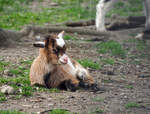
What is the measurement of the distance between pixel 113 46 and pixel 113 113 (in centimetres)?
510

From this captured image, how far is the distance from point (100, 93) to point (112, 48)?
3937 mm

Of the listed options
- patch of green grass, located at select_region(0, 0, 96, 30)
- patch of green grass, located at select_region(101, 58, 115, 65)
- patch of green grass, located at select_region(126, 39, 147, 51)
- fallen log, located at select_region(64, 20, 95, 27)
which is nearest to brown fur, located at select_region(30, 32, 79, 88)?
patch of green grass, located at select_region(101, 58, 115, 65)

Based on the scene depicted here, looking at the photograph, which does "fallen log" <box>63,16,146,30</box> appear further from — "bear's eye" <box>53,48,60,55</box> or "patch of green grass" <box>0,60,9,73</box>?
"bear's eye" <box>53,48,60,55</box>

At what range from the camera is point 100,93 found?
5.98 meters

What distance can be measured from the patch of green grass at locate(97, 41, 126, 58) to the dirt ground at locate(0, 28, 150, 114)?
244 millimetres

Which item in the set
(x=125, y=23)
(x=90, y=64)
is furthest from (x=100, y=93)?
(x=125, y=23)

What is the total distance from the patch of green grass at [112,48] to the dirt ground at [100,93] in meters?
0.24

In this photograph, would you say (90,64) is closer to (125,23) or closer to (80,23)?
(80,23)

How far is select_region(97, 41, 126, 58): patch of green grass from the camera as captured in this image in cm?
935

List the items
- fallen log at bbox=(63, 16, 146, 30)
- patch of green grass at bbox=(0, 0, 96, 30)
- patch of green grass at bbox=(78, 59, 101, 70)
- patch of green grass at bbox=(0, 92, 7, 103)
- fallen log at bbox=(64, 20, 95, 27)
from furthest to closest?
patch of green grass at bbox=(0, 0, 96, 30), fallen log at bbox=(63, 16, 146, 30), fallen log at bbox=(64, 20, 95, 27), patch of green grass at bbox=(78, 59, 101, 70), patch of green grass at bbox=(0, 92, 7, 103)

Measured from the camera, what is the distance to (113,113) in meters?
4.87

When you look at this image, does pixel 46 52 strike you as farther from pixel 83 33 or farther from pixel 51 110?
pixel 83 33

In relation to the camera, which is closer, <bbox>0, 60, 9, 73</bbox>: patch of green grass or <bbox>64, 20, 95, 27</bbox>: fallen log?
<bbox>0, 60, 9, 73</bbox>: patch of green grass

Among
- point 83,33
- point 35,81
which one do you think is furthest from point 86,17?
point 35,81
